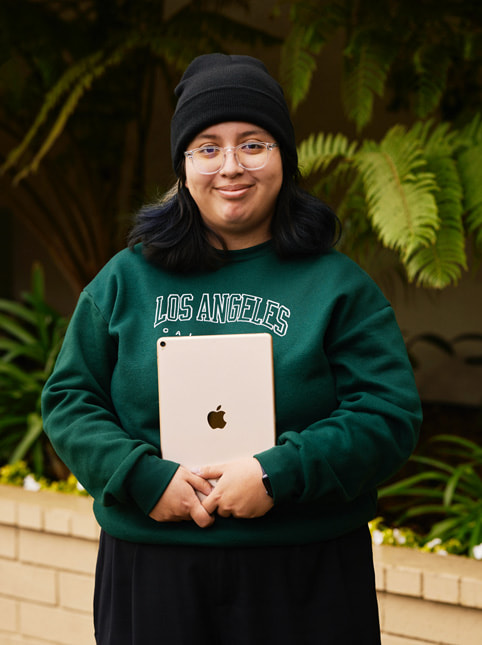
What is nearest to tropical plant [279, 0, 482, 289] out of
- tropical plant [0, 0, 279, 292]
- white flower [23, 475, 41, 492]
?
tropical plant [0, 0, 279, 292]

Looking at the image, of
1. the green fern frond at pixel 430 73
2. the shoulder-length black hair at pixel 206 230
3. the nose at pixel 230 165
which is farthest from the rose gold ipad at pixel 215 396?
the green fern frond at pixel 430 73

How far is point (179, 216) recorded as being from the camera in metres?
1.53

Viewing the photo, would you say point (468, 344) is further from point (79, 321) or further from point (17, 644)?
point (79, 321)

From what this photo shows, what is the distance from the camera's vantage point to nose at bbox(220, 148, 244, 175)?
4.51 ft

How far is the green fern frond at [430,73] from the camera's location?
9.52 ft

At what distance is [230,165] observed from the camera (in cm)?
138

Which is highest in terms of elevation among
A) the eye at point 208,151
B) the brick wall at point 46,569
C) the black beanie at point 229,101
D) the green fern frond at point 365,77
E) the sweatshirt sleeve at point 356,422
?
the green fern frond at point 365,77

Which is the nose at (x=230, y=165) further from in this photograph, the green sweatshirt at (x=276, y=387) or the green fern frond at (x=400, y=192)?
the green fern frond at (x=400, y=192)

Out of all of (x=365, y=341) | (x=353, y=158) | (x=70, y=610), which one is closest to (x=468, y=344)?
(x=353, y=158)

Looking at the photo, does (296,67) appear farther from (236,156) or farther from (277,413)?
(277,413)

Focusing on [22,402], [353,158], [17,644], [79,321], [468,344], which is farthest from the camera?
[468,344]

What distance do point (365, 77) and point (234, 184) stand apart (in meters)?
1.64

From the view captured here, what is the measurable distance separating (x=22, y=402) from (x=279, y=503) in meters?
2.52

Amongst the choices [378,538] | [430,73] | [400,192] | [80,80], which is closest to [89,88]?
[80,80]
